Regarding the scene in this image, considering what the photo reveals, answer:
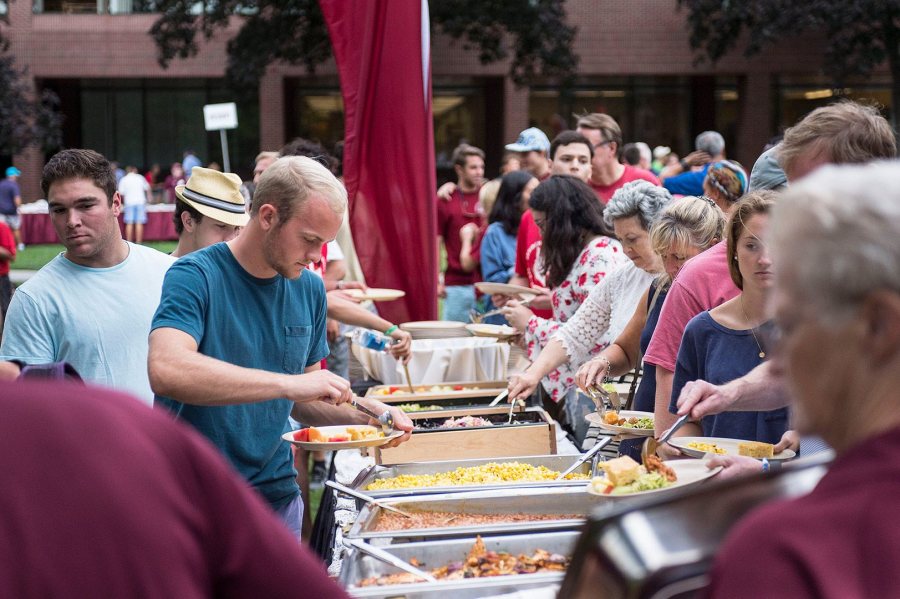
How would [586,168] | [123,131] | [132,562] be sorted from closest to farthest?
[132,562] < [586,168] < [123,131]

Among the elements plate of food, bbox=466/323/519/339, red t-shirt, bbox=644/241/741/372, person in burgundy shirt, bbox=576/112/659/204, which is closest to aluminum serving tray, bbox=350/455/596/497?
red t-shirt, bbox=644/241/741/372

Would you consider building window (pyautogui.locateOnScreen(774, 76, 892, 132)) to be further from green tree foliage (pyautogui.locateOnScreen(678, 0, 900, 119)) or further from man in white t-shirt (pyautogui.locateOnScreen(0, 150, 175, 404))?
man in white t-shirt (pyautogui.locateOnScreen(0, 150, 175, 404))

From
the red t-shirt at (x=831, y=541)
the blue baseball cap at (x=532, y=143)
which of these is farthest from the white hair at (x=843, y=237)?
the blue baseball cap at (x=532, y=143)

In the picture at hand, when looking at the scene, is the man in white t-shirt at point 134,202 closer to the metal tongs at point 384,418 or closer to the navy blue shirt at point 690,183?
the navy blue shirt at point 690,183

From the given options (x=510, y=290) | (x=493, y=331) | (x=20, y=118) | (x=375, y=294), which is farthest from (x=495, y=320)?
(x=20, y=118)

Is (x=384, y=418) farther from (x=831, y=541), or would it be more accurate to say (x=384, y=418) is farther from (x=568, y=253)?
(x=831, y=541)

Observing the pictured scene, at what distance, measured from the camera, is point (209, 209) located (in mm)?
3760

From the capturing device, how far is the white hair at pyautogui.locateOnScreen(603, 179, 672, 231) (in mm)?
3854

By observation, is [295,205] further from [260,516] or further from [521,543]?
[260,516]

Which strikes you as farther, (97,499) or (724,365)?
(724,365)

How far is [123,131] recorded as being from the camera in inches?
1153

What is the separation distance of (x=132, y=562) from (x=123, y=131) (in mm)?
30115

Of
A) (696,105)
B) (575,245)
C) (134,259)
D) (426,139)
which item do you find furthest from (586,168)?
(696,105)

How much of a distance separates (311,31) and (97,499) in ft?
78.2
